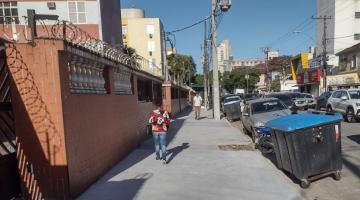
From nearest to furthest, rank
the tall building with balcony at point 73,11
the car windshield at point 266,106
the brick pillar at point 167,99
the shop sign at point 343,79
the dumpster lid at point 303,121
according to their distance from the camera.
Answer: the dumpster lid at point 303,121
the car windshield at point 266,106
the brick pillar at point 167,99
the tall building with balcony at point 73,11
the shop sign at point 343,79

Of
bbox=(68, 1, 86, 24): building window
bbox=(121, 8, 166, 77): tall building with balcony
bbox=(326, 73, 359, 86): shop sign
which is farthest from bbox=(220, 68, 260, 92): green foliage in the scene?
bbox=(68, 1, 86, 24): building window

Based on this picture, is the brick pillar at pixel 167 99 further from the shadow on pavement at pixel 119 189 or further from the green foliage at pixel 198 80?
the green foliage at pixel 198 80

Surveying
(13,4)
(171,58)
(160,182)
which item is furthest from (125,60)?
(171,58)

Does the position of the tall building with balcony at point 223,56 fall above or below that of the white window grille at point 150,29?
below

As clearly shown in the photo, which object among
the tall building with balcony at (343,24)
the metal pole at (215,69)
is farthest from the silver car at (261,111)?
the tall building with balcony at (343,24)

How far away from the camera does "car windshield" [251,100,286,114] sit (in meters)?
14.2

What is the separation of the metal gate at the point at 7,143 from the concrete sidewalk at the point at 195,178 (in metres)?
1.13

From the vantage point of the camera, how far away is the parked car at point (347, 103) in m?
18.4

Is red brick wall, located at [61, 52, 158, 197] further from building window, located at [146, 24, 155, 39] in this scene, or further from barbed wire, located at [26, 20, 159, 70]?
building window, located at [146, 24, 155, 39]

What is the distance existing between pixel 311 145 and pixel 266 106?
7.49 metres

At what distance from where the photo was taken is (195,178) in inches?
312

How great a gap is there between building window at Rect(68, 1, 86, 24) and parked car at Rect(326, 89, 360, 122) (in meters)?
21.6

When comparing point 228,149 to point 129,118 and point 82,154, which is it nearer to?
point 129,118

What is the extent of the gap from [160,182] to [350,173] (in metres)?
4.01
